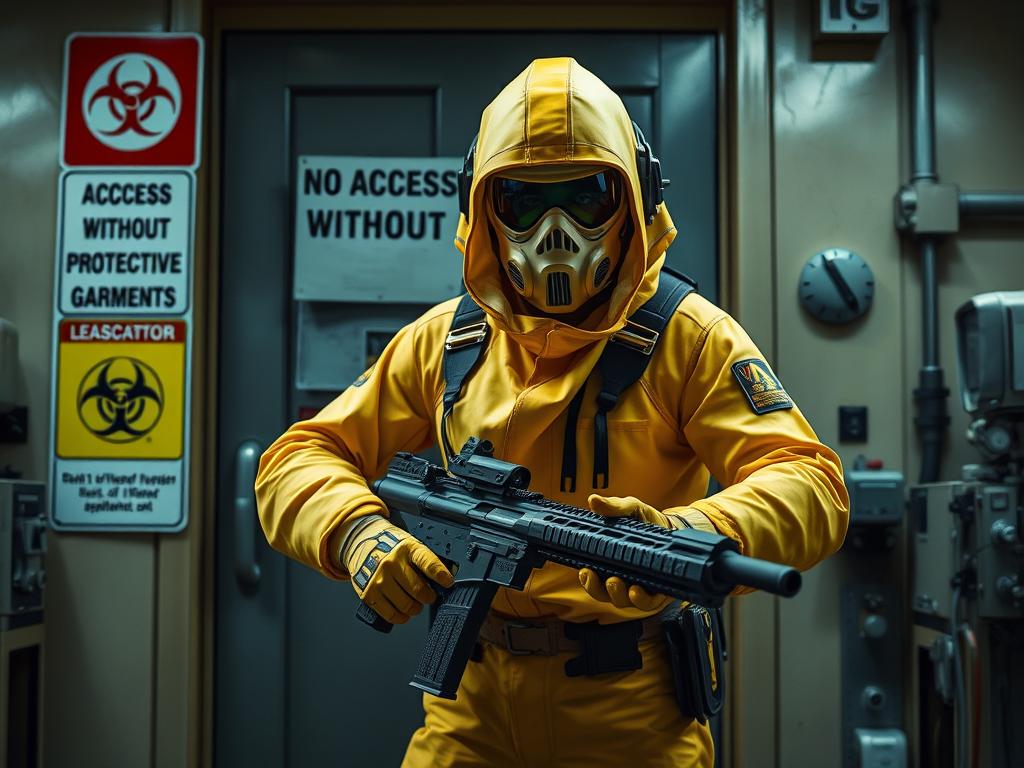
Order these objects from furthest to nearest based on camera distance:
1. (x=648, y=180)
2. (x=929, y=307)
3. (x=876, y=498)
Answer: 1. (x=929, y=307)
2. (x=876, y=498)
3. (x=648, y=180)

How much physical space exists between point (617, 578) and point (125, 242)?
7.54ft

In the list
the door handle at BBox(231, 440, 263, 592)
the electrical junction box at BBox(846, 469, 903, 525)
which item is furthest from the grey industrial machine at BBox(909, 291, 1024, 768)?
the door handle at BBox(231, 440, 263, 592)

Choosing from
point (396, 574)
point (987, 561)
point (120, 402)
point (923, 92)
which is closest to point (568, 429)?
point (396, 574)

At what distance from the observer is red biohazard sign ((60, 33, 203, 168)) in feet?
10.7

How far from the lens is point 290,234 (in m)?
3.35

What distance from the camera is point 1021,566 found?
271cm

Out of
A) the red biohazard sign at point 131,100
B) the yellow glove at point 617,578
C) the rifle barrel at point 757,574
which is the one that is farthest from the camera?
the red biohazard sign at point 131,100

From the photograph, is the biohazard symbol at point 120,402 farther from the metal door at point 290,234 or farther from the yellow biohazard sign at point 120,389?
the metal door at point 290,234

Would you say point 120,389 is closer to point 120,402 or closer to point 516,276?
point 120,402

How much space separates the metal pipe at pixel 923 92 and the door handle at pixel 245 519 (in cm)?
213

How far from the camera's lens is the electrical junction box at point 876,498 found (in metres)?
3.03

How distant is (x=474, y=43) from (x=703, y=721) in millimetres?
2268

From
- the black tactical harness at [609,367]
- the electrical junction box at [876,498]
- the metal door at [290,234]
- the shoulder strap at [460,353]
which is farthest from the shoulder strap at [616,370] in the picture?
the metal door at [290,234]

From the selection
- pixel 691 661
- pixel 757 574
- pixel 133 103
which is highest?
pixel 133 103
